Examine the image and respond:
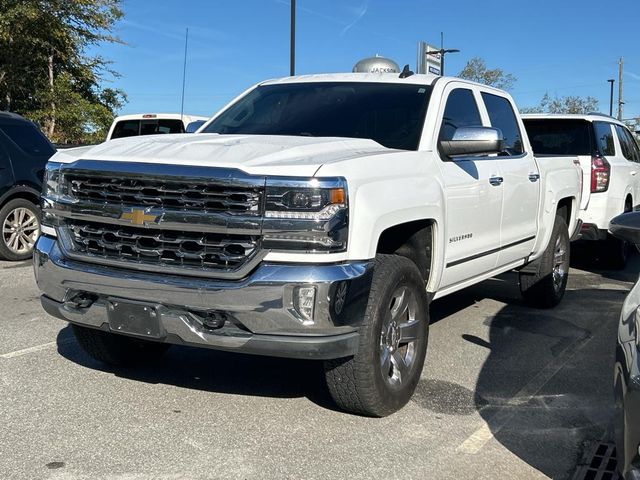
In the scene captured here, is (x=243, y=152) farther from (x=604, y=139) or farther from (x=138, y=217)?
(x=604, y=139)

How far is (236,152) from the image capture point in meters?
3.64

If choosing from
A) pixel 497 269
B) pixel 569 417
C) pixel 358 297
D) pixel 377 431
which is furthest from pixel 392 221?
pixel 497 269

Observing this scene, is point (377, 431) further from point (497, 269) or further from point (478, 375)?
point (497, 269)

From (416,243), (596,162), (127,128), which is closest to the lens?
(416,243)

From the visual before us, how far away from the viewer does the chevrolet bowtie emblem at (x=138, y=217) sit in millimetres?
3498

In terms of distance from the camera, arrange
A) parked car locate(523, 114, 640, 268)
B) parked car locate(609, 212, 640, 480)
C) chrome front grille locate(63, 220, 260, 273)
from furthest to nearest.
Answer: parked car locate(523, 114, 640, 268) < chrome front grille locate(63, 220, 260, 273) < parked car locate(609, 212, 640, 480)

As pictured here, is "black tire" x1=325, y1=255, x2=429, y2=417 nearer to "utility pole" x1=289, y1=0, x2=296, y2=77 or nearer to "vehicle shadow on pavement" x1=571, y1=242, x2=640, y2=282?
"vehicle shadow on pavement" x1=571, y1=242, x2=640, y2=282

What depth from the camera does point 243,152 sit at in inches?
143

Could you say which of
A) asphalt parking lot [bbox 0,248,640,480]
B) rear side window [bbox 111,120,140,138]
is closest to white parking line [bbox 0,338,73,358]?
asphalt parking lot [bbox 0,248,640,480]

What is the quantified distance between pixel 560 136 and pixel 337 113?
494 cm

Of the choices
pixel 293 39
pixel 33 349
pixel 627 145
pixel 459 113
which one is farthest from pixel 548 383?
pixel 293 39

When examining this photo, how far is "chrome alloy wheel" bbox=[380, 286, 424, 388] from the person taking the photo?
3.84 metres

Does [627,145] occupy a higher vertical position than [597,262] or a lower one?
higher

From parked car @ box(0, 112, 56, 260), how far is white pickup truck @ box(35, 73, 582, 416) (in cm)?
471
